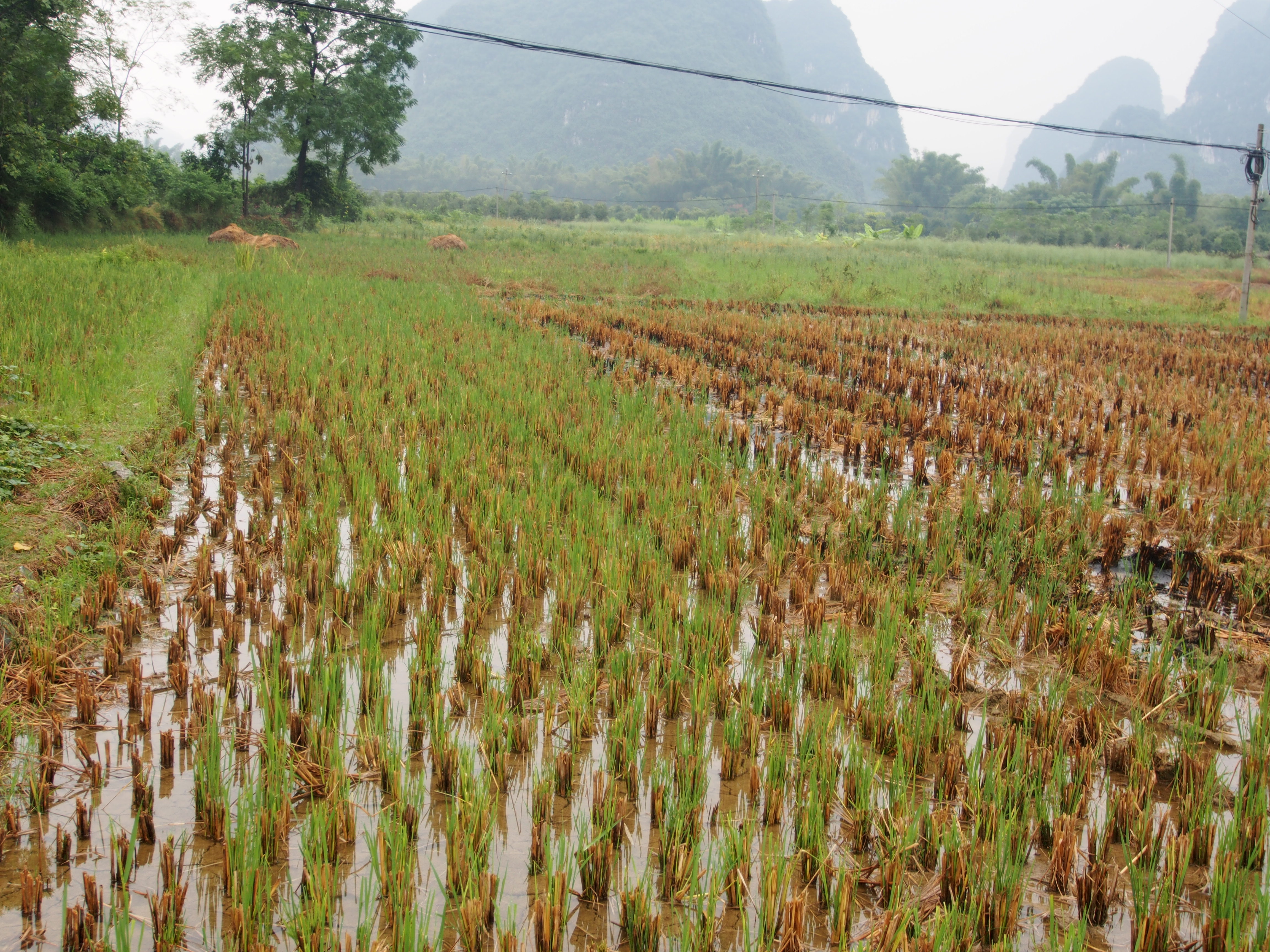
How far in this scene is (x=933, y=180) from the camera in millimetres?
74625

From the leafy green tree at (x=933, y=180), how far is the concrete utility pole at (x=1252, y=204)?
58.5 meters

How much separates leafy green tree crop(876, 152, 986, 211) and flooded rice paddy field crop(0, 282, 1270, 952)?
2953 inches

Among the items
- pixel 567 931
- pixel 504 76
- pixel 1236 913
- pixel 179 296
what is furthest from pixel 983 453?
pixel 504 76

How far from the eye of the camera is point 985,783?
229cm

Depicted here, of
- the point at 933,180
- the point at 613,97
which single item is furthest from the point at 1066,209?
the point at 613,97

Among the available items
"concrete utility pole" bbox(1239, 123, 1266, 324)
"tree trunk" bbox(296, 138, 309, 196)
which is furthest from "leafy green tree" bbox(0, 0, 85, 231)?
"concrete utility pole" bbox(1239, 123, 1266, 324)

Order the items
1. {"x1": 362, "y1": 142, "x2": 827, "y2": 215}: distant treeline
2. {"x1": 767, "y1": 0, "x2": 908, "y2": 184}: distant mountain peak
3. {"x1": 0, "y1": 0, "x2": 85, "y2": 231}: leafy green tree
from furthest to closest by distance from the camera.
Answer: {"x1": 767, "y1": 0, "x2": 908, "y2": 184}: distant mountain peak < {"x1": 362, "y1": 142, "x2": 827, "y2": 215}: distant treeline < {"x1": 0, "y1": 0, "x2": 85, "y2": 231}: leafy green tree

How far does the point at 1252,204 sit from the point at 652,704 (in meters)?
21.0

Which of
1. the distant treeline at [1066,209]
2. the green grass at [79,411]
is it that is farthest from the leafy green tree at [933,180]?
the green grass at [79,411]

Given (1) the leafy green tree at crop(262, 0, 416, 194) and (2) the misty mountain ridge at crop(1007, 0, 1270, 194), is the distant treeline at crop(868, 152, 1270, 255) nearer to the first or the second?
(1) the leafy green tree at crop(262, 0, 416, 194)

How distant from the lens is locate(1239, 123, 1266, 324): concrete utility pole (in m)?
17.2

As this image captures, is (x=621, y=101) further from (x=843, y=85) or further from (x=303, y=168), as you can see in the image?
(x=303, y=168)

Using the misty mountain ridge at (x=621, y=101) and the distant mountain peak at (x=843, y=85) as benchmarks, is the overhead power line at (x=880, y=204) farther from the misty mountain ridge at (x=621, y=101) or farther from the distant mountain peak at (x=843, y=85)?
the distant mountain peak at (x=843, y=85)

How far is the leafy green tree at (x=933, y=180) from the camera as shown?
Result: 74062 mm
